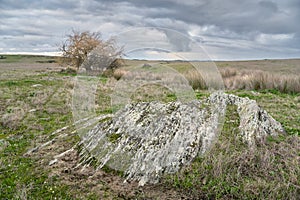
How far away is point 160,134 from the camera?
20.1 ft

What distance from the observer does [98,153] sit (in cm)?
608

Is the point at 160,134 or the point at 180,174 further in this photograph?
the point at 160,134

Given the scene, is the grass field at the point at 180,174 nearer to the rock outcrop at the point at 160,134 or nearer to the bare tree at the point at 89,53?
the rock outcrop at the point at 160,134

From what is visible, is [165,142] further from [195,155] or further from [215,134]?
[215,134]

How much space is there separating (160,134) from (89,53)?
26.6 meters

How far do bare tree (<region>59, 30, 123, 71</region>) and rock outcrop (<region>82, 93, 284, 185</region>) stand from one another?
68.7ft

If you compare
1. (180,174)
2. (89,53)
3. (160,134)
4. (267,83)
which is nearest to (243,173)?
(180,174)

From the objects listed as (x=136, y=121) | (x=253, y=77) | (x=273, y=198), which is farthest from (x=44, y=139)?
(x=253, y=77)

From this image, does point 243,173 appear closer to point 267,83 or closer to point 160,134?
point 160,134

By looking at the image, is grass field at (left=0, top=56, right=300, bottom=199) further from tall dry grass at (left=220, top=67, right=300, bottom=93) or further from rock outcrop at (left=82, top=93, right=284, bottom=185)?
tall dry grass at (left=220, top=67, right=300, bottom=93)

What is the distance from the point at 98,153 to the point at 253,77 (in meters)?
15.3

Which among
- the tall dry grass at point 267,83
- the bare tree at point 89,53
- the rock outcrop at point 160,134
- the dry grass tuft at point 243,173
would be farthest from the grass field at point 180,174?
the bare tree at point 89,53

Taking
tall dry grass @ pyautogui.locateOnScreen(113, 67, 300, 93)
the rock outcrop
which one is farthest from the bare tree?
the rock outcrop

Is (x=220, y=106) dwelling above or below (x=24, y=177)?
above
